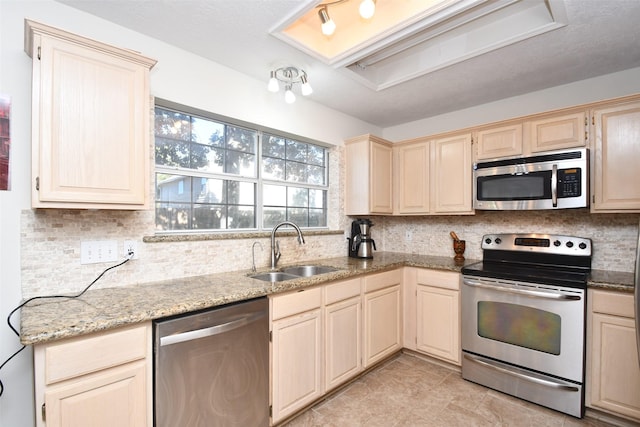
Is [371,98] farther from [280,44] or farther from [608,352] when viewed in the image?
[608,352]

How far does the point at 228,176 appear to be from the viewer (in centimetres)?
241

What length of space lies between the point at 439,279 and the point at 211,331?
77.5 inches

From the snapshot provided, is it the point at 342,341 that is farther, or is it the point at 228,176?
the point at 228,176

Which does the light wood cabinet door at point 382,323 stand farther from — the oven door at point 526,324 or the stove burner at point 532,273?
the stove burner at point 532,273

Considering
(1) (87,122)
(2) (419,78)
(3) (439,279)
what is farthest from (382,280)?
(1) (87,122)

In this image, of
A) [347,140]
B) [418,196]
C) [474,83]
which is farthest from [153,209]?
[474,83]

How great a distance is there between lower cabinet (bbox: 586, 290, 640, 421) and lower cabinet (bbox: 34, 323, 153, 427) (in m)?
2.62

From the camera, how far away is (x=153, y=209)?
188 cm

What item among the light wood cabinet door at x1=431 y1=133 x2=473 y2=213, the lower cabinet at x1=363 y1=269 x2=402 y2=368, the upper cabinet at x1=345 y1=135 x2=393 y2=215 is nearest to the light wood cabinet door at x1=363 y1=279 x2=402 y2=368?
the lower cabinet at x1=363 y1=269 x2=402 y2=368

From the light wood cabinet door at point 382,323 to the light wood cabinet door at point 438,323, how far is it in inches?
7.6

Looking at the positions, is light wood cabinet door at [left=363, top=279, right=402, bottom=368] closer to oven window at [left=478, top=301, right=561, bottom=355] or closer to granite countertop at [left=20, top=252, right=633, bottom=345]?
granite countertop at [left=20, top=252, right=633, bottom=345]

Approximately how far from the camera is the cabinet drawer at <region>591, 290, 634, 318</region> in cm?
188

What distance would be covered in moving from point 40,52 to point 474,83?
281 cm

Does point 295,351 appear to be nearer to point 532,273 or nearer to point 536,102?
point 532,273
